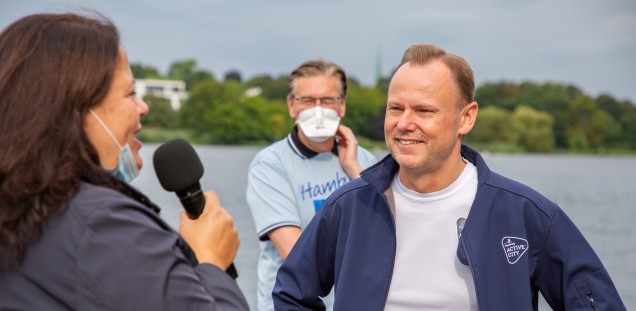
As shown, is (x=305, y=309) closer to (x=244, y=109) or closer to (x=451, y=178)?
(x=451, y=178)

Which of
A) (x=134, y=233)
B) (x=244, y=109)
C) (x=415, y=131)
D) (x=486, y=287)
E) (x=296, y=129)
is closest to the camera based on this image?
(x=134, y=233)

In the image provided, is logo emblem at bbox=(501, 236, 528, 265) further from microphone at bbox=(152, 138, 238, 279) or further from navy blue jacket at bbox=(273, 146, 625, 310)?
microphone at bbox=(152, 138, 238, 279)

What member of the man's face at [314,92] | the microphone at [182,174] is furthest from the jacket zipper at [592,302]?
the man's face at [314,92]

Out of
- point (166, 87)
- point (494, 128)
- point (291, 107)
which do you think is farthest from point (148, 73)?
point (291, 107)

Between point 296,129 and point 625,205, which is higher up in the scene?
point 296,129

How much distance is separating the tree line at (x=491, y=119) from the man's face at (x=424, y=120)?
299 ft

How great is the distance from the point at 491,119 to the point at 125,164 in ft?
318

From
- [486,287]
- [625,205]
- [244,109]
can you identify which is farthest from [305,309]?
[244,109]

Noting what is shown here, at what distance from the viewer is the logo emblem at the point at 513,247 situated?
10.8 ft

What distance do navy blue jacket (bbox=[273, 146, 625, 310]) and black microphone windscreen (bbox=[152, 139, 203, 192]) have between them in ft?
3.65

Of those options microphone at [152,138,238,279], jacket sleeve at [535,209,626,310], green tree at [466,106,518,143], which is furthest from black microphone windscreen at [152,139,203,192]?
green tree at [466,106,518,143]

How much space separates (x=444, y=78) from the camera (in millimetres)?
3564

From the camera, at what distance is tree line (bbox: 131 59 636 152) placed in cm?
10112

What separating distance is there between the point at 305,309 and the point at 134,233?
1.58m
